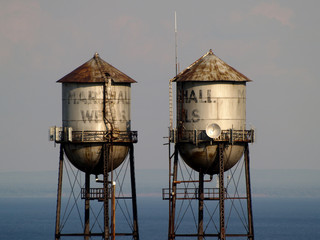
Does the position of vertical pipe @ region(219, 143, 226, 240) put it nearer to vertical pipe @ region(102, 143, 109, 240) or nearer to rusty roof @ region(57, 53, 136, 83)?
vertical pipe @ region(102, 143, 109, 240)

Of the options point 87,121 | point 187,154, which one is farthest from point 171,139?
point 87,121

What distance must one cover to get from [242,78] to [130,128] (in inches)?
471

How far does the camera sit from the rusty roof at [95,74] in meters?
103

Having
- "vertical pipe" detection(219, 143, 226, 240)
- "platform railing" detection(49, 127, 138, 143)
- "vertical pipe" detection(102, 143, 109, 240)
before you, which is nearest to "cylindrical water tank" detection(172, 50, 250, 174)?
"vertical pipe" detection(219, 143, 226, 240)

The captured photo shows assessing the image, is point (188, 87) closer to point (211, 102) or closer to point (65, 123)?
point (211, 102)

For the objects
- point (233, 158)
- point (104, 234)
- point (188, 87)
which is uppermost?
point (188, 87)

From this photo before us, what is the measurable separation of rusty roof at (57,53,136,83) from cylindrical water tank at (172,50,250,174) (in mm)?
5758

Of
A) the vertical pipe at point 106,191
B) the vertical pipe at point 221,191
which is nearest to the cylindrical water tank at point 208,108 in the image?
the vertical pipe at point 221,191

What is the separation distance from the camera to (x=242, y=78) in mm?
100938

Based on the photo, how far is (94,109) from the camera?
103 metres

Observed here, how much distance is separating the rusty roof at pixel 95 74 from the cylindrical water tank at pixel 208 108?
5758mm

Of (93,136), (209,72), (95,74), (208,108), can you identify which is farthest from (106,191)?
(209,72)

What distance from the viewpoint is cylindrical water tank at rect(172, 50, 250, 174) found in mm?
99812

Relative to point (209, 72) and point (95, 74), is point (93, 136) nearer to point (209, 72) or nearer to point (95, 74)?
point (95, 74)
